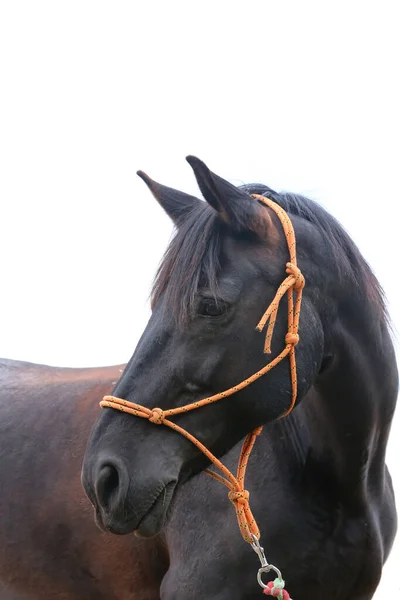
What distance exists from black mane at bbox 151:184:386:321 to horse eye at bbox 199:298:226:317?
0.10 ft

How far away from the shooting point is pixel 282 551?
2.86 m

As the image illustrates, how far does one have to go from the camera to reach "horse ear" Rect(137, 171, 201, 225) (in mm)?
2918

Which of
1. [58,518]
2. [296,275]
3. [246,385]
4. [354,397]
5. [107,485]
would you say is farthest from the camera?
[58,518]

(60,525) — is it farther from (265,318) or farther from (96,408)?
(265,318)

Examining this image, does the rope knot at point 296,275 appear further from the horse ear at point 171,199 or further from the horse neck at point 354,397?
the horse ear at point 171,199

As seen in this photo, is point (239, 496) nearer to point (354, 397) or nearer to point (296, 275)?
point (354, 397)

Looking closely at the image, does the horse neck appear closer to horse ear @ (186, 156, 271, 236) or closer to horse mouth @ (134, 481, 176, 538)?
horse ear @ (186, 156, 271, 236)

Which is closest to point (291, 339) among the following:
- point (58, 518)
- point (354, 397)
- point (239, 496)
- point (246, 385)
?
point (246, 385)

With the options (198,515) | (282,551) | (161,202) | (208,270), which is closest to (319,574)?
(282,551)

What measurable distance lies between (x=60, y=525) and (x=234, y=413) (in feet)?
5.11

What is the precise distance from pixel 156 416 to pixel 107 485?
271mm

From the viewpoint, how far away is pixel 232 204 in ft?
8.64

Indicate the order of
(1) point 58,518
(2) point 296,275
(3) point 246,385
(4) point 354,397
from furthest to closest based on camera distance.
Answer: (1) point 58,518 < (4) point 354,397 < (2) point 296,275 < (3) point 246,385

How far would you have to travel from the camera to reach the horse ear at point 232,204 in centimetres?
254
